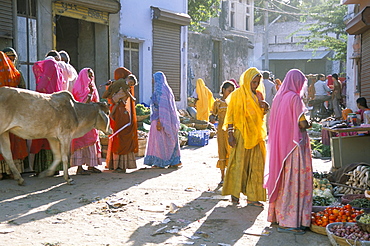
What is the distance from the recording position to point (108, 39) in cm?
1415

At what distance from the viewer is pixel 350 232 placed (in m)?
4.57

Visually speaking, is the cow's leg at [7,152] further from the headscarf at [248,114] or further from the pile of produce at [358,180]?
the pile of produce at [358,180]

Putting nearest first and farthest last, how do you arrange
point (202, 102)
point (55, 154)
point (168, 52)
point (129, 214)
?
point (129, 214)
point (55, 154)
point (202, 102)
point (168, 52)

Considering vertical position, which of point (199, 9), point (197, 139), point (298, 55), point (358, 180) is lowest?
point (358, 180)

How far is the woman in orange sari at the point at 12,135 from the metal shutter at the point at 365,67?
921cm

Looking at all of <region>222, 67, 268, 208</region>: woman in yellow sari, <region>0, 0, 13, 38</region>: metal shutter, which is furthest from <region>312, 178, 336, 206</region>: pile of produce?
<region>0, 0, 13, 38</region>: metal shutter

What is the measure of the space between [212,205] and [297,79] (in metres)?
2.21

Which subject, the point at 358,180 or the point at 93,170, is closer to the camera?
the point at 358,180

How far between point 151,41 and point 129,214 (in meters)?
11.0

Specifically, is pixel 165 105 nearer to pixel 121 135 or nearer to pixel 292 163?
pixel 121 135

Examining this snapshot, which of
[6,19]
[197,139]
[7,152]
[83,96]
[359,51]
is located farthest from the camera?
[359,51]

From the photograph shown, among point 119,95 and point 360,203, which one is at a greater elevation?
point 119,95

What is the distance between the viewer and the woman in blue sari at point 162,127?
890cm

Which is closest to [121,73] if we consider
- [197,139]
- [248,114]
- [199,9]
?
[248,114]
